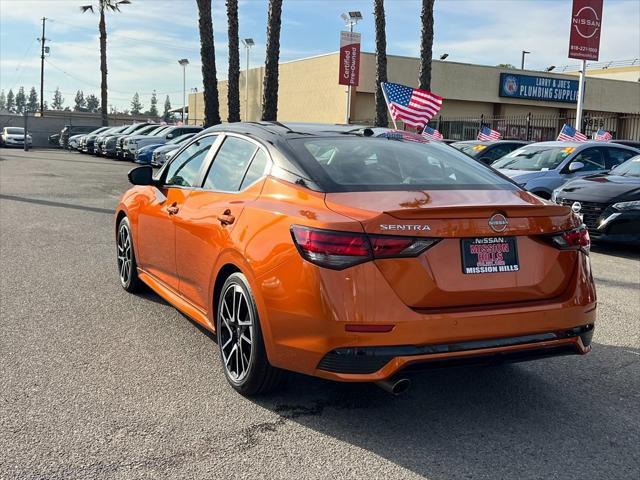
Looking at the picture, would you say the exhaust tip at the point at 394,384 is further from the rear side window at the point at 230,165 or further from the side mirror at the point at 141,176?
the side mirror at the point at 141,176

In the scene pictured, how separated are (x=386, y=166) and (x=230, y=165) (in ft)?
3.72

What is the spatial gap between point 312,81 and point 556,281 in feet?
123

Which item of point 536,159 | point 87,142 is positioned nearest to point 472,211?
point 536,159

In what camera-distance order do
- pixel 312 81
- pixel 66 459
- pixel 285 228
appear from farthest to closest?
1. pixel 312 81
2. pixel 285 228
3. pixel 66 459

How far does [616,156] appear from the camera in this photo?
12.7m

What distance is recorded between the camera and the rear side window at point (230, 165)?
14.3 ft

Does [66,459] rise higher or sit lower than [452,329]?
lower

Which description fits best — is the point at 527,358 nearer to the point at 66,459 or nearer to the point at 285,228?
the point at 285,228

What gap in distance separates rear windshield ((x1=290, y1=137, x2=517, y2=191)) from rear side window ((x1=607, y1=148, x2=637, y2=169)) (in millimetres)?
9193

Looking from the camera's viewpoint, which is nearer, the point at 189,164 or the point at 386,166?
the point at 386,166

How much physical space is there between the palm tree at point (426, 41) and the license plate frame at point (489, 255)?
66.8 ft

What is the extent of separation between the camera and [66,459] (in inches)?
124

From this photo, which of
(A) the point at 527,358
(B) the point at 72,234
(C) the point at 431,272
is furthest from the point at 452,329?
(B) the point at 72,234

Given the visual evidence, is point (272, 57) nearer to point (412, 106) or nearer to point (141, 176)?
point (412, 106)
